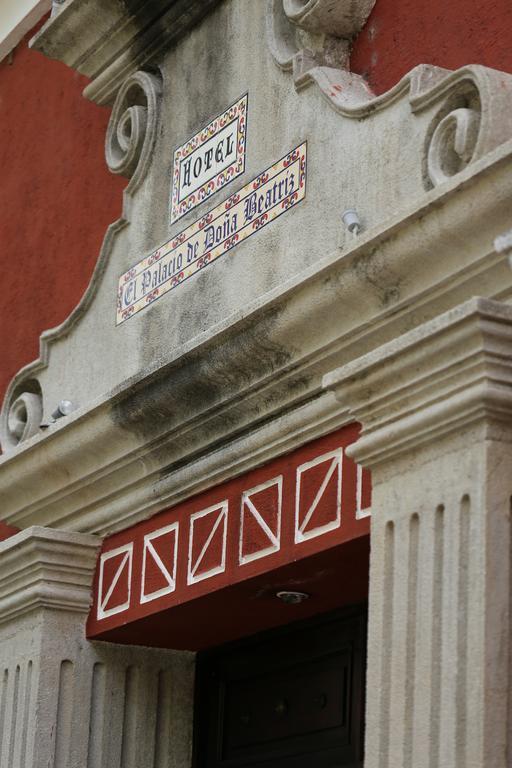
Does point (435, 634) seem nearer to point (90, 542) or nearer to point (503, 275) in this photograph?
point (503, 275)

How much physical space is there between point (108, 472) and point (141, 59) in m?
1.74

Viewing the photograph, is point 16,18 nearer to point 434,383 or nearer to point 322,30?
point 322,30

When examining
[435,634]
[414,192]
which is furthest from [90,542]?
[435,634]

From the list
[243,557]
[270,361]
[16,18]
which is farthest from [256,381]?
[16,18]

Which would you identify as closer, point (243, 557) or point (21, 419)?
point (243, 557)

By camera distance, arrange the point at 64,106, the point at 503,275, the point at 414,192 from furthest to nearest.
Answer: the point at 64,106, the point at 414,192, the point at 503,275

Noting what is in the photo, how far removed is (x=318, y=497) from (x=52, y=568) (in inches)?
64.6

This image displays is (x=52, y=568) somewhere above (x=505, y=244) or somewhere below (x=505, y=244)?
below

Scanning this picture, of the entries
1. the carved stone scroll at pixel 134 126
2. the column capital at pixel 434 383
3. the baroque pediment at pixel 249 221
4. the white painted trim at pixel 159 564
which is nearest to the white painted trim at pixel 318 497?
the baroque pediment at pixel 249 221

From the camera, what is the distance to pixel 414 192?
573cm

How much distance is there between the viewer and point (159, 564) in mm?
6828

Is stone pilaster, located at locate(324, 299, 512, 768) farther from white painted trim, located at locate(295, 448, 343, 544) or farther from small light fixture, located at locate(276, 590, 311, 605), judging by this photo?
small light fixture, located at locate(276, 590, 311, 605)

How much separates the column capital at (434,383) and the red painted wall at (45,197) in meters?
3.00

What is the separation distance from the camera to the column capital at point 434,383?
4.78 metres
